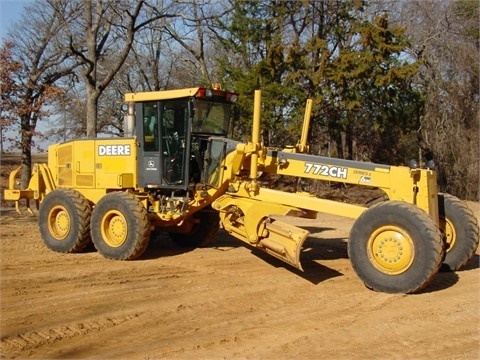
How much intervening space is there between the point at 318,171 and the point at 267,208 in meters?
0.90

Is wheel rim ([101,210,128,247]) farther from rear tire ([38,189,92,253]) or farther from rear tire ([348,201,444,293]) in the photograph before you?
rear tire ([348,201,444,293])

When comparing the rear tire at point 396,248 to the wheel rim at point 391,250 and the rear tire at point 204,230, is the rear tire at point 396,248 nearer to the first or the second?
the wheel rim at point 391,250

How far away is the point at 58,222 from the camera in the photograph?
10.4m

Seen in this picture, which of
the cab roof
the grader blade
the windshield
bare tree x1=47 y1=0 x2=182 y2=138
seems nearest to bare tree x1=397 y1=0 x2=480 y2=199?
bare tree x1=47 y1=0 x2=182 y2=138

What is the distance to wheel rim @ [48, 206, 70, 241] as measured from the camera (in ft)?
33.8

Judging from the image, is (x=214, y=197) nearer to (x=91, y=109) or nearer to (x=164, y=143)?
(x=164, y=143)

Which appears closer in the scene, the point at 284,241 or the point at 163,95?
the point at 284,241

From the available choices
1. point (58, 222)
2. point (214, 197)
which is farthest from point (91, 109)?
point (214, 197)

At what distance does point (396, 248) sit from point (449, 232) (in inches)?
66.8

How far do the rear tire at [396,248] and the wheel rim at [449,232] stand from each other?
1570 mm

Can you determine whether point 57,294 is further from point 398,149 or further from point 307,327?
point 398,149

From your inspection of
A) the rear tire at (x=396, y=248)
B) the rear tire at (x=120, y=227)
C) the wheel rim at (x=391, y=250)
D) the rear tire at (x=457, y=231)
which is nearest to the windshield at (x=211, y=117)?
the rear tire at (x=120, y=227)

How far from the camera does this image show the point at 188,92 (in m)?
9.27

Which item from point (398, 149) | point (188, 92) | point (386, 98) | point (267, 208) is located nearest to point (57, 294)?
point (267, 208)
